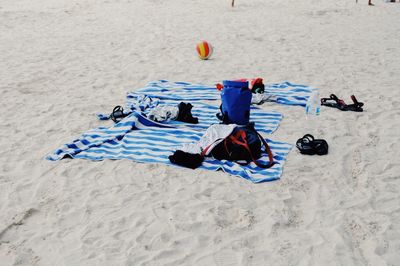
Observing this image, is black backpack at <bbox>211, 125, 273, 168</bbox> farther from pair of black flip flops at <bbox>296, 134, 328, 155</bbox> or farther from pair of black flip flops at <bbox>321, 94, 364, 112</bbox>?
pair of black flip flops at <bbox>321, 94, 364, 112</bbox>

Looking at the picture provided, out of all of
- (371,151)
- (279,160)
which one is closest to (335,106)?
(371,151)

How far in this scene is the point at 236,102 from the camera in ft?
18.4

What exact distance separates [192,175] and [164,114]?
155cm

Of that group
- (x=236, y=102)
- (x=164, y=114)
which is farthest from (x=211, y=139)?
(x=164, y=114)

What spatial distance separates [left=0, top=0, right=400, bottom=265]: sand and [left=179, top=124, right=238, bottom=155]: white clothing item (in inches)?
15.8

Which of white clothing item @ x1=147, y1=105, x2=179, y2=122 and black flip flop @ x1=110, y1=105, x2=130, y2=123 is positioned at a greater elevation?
white clothing item @ x1=147, y1=105, x2=179, y2=122

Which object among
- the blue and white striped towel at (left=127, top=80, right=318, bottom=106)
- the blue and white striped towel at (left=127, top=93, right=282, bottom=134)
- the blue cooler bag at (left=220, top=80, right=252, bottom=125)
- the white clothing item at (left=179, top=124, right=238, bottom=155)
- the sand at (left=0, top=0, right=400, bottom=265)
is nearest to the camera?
the sand at (left=0, top=0, right=400, bottom=265)

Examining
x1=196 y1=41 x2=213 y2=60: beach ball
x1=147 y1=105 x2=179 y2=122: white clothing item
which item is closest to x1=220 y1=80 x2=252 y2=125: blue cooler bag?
x1=147 y1=105 x2=179 y2=122: white clothing item

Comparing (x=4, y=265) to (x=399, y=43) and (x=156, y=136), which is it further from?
(x=399, y=43)

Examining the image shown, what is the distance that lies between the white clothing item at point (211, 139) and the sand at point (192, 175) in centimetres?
40

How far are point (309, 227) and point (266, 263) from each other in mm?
640

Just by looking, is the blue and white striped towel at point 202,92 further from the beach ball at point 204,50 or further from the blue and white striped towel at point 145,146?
the beach ball at point 204,50

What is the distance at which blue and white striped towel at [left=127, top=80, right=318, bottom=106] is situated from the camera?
708 centimetres

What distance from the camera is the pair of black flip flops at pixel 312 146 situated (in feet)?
17.1
